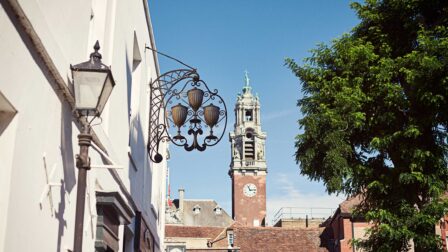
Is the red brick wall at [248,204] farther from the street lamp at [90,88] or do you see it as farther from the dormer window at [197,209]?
the street lamp at [90,88]

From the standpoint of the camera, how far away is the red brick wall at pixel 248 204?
6781cm

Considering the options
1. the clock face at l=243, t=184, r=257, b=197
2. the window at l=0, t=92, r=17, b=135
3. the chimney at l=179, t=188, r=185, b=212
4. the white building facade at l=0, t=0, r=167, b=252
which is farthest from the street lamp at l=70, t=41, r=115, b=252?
the clock face at l=243, t=184, r=257, b=197

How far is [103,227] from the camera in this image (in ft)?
21.9

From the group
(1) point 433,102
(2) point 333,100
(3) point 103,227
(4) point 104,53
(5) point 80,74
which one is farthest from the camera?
(2) point 333,100

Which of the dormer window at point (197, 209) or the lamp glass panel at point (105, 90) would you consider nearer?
the lamp glass panel at point (105, 90)

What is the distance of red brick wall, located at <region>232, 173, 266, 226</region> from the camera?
67.8 metres

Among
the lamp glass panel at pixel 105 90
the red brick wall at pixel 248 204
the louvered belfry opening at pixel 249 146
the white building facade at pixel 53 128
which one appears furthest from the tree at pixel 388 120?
the louvered belfry opening at pixel 249 146

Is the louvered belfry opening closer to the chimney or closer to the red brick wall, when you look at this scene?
the red brick wall

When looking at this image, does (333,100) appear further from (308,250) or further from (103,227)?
(308,250)

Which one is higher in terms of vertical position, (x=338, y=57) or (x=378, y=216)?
(x=338, y=57)

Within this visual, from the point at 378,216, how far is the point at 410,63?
3.27 metres

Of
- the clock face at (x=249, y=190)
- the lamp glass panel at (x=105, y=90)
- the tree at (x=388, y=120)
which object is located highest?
the clock face at (x=249, y=190)

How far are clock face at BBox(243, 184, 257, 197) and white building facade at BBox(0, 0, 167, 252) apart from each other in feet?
198

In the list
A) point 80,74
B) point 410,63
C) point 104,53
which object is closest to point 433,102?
point 410,63
